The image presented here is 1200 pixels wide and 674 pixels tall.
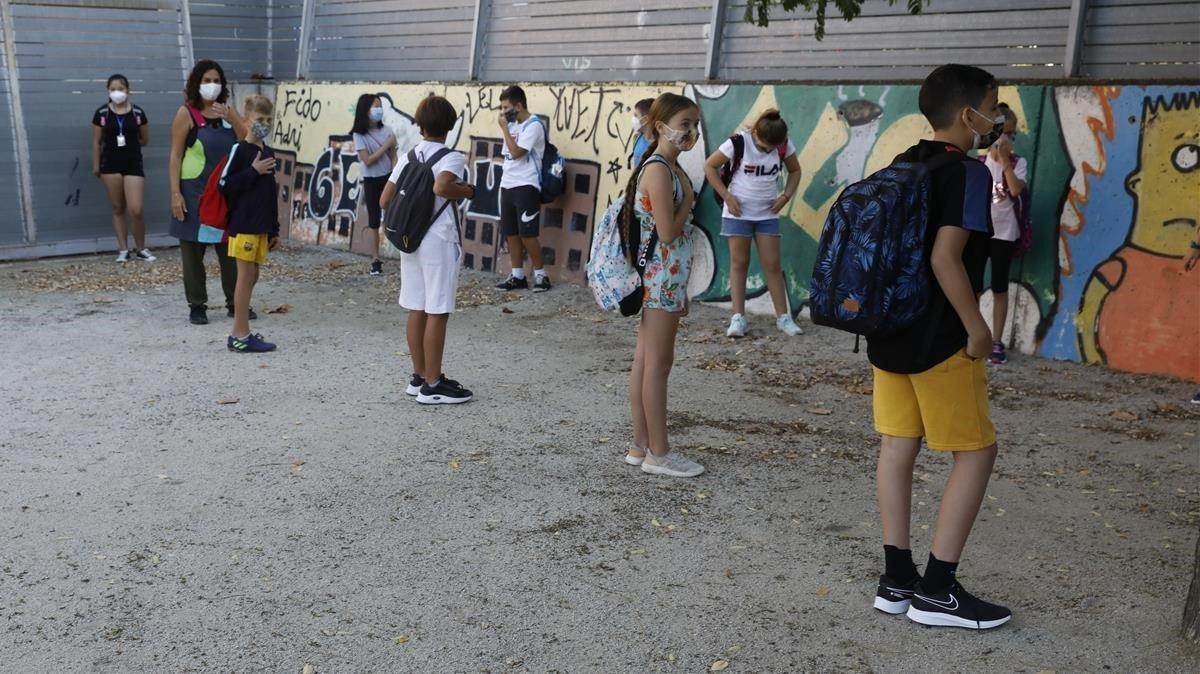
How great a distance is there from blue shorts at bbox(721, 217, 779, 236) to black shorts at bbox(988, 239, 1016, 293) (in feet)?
5.45

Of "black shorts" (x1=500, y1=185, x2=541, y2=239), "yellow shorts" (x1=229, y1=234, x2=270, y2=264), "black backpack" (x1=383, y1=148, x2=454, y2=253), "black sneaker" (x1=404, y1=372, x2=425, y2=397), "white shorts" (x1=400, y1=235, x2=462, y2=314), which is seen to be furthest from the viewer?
"black shorts" (x1=500, y1=185, x2=541, y2=239)

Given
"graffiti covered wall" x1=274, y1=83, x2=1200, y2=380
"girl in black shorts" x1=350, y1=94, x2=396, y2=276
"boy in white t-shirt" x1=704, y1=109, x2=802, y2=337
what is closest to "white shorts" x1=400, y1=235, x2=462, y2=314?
"boy in white t-shirt" x1=704, y1=109, x2=802, y2=337

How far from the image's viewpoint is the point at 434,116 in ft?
21.0

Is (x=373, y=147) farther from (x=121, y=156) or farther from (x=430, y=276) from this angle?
(x=430, y=276)

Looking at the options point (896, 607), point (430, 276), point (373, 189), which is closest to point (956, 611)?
point (896, 607)

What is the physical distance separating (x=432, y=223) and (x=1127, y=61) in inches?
196

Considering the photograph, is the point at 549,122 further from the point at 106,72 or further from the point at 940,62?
the point at 106,72

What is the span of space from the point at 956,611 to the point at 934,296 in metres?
1.05

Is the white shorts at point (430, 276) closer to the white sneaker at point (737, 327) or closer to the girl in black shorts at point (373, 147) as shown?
the white sneaker at point (737, 327)

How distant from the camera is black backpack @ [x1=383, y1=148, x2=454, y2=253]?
20.9 ft

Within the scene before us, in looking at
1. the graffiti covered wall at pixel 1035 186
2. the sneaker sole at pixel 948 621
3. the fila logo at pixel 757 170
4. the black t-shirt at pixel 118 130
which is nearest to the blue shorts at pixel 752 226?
the fila logo at pixel 757 170

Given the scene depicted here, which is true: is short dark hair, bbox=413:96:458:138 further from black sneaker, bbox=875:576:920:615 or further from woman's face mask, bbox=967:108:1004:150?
black sneaker, bbox=875:576:920:615

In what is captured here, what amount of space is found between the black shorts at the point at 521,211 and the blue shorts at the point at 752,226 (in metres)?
2.41

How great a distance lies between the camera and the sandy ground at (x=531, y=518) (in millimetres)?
3773
